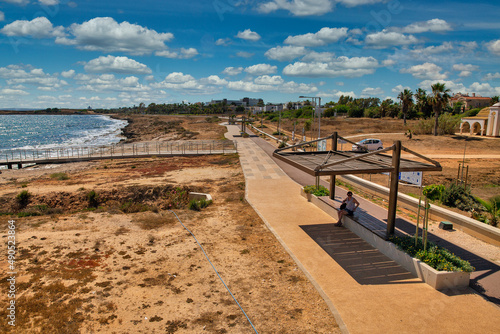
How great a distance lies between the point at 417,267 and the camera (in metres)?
9.18

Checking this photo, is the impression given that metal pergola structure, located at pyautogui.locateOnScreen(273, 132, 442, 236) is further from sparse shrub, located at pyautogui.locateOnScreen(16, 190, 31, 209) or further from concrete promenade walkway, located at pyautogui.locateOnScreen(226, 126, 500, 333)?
sparse shrub, located at pyautogui.locateOnScreen(16, 190, 31, 209)

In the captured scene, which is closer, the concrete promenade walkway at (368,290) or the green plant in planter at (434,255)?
the concrete promenade walkway at (368,290)

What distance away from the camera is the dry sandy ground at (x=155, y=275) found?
761cm

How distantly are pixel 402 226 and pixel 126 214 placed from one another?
12.1 m

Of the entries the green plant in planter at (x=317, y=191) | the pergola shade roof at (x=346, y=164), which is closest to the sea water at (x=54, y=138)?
the green plant in planter at (x=317, y=191)

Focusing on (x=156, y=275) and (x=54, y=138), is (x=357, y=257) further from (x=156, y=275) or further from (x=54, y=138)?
(x=54, y=138)

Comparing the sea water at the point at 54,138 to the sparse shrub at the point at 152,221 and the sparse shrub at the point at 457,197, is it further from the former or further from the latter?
the sparse shrub at the point at 457,197

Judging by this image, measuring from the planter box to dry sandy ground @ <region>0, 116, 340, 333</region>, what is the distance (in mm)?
2988

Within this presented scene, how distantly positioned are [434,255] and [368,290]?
2.15 m

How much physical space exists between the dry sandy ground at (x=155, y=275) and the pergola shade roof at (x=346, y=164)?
2.98m

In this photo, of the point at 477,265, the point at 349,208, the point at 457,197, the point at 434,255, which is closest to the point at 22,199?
the point at 349,208

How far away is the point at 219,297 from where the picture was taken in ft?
28.1

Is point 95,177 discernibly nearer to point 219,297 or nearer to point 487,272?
point 219,297

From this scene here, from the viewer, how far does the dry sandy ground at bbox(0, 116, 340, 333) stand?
761cm
